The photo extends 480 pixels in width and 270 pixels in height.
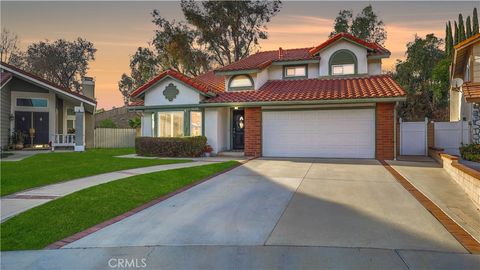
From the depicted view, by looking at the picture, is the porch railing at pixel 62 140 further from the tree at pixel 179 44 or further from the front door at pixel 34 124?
the tree at pixel 179 44

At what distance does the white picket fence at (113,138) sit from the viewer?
85.0 feet

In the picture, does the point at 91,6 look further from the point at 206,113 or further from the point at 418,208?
the point at 418,208

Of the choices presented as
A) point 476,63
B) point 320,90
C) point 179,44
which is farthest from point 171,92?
point 179,44

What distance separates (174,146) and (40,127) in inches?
401

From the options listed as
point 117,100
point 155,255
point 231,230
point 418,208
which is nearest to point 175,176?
point 231,230

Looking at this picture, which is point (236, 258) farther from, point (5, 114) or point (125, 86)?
point (125, 86)

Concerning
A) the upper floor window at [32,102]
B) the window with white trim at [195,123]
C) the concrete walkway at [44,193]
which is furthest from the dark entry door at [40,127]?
the concrete walkway at [44,193]

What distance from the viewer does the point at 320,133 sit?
16.1 meters

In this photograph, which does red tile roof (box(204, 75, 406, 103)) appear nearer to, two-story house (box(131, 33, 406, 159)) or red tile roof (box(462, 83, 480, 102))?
two-story house (box(131, 33, 406, 159))

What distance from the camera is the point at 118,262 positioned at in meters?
4.44

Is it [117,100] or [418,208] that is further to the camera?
[117,100]

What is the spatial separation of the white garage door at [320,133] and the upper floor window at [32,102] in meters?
14.1

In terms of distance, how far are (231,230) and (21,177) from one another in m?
7.82

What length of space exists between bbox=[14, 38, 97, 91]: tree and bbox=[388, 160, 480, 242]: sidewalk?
44.1 meters
